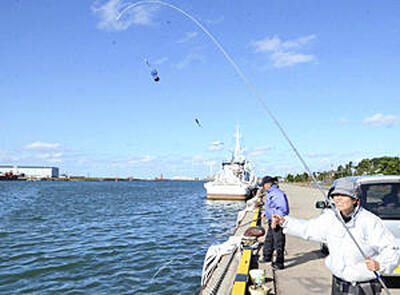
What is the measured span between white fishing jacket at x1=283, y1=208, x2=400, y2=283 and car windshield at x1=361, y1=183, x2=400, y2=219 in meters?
3.09

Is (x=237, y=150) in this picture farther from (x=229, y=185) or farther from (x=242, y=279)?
(x=242, y=279)

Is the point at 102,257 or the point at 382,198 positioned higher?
the point at 382,198

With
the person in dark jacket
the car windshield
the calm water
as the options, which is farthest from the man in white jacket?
the calm water

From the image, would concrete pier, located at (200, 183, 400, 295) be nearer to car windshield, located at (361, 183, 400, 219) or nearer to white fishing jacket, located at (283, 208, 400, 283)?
car windshield, located at (361, 183, 400, 219)

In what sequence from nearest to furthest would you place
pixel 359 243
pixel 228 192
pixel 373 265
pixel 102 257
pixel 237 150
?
pixel 373 265, pixel 359 243, pixel 102 257, pixel 228 192, pixel 237 150

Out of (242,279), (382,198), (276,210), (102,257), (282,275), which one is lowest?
(102,257)

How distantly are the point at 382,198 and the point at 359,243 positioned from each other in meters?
3.75

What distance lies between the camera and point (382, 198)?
19.8 feet

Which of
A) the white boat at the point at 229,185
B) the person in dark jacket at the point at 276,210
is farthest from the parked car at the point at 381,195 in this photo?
the white boat at the point at 229,185

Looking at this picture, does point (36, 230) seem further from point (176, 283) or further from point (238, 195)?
point (238, 195)

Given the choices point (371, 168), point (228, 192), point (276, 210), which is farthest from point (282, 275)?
point (371, 168)

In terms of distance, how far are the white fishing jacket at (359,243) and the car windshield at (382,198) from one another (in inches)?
122

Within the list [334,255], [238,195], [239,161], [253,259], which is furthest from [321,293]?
[239,161]

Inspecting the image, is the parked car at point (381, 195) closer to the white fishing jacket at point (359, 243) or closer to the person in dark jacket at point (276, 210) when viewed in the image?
the person in dark jacket at point (276, 210)
